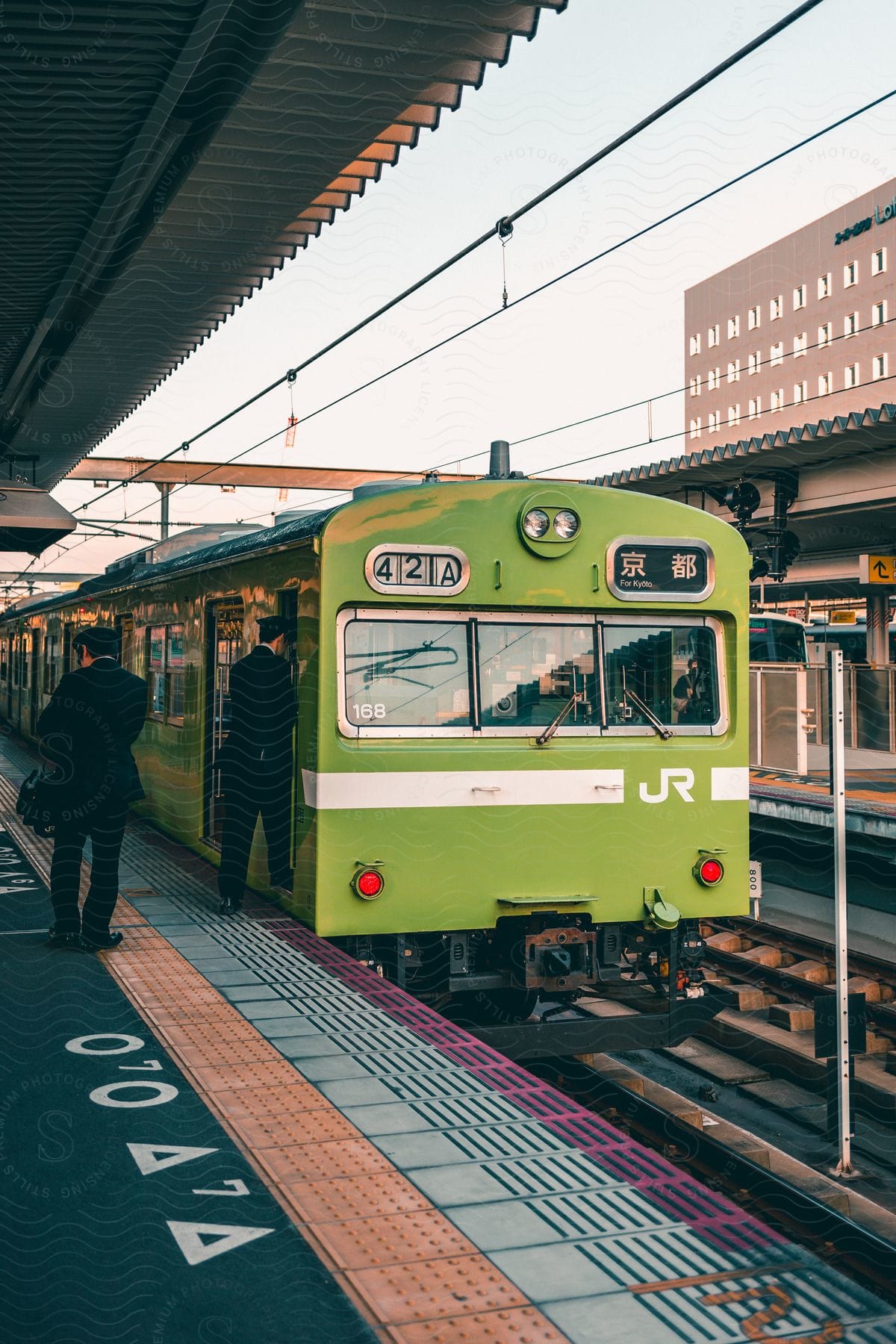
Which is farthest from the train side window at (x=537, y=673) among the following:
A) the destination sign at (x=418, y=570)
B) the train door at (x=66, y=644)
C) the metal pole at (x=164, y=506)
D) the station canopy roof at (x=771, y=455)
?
the metal pole at (x=164, y=506)

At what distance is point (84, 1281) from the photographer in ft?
10.9

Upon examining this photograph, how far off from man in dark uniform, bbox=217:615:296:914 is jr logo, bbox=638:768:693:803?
1.92m

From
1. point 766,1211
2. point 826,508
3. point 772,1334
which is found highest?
point 826,508

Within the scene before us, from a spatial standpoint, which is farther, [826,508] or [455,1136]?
[826,508]

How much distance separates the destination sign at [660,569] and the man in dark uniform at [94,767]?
104 inches

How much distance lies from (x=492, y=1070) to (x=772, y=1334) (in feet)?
6.72

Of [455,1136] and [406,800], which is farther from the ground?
[406,800]

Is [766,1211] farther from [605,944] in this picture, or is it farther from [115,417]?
[115,417]

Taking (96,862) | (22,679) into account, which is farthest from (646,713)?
(22,679)

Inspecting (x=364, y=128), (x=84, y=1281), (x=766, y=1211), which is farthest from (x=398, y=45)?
(x=766, y=1211)

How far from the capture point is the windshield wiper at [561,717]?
6.48 m

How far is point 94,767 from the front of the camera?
677 cm

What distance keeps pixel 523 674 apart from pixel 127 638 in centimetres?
708

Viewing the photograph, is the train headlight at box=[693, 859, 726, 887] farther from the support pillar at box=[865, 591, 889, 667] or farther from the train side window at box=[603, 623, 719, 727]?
the support pillar at box=[865, 591, 889, 667]
